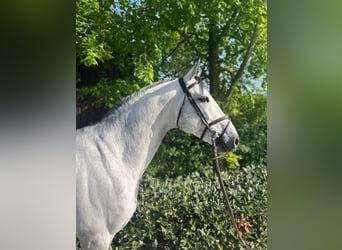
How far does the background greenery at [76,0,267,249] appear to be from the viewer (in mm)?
2910

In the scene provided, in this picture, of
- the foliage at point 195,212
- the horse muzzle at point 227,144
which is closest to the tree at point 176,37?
the horse muzzle at point 227,144

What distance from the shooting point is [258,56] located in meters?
2.85

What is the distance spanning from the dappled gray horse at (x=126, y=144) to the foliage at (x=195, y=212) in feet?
0.33

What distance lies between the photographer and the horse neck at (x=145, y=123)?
10.0ft

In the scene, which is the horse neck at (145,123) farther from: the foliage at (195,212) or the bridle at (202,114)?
the foliage at (195,212)

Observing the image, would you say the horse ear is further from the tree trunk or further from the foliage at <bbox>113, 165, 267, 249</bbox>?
the foliage at <bbox>113, 165, 267, 249</bbox>

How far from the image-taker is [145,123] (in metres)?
3.09

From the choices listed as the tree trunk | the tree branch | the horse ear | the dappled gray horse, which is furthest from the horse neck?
the tree branch

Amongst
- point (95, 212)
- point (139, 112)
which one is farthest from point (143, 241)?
point (139, 112)

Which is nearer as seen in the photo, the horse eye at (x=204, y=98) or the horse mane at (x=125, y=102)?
the horse eye at (x=204, y=98)

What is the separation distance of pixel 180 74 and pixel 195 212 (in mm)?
897
